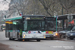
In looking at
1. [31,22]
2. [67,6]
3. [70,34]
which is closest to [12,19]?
[31,22]

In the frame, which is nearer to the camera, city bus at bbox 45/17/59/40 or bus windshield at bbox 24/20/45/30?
bus windshield at bbox 24/20/45/30

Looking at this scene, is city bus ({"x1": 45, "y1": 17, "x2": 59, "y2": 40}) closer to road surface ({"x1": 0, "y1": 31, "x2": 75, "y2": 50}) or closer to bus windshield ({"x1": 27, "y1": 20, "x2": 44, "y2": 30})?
bus windshield ({"x1": 27, "y1": 20, "x2": 44, "y2": 30})

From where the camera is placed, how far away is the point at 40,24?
2572cm

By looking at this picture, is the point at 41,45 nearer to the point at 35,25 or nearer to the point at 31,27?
the point at 31,27

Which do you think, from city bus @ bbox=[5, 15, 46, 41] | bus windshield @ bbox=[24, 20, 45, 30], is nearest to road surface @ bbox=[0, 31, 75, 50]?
city bus @ bbox=[5, 15, 46, 41]

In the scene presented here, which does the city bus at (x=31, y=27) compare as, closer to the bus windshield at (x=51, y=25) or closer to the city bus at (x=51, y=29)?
the city bus at (x=51, y=29)

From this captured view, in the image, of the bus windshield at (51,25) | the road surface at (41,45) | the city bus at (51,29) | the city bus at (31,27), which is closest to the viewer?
the road surface at (41,45)

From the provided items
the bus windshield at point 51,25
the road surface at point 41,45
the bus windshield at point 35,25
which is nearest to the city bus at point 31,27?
the bus windshield at point 35,25

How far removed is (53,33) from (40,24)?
4.59 m

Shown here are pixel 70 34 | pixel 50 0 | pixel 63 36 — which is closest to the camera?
pixel 70 34

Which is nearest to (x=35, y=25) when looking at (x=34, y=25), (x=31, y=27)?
(x=34, y=25)

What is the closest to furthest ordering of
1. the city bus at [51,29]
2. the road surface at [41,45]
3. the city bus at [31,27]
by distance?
the road surface at [41,45]
the city bus at [31,27]
the city bus at [51,29]

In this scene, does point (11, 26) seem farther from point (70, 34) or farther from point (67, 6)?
point (67, 6)

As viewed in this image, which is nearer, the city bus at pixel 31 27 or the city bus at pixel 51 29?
the city bus at pixel 31 27
